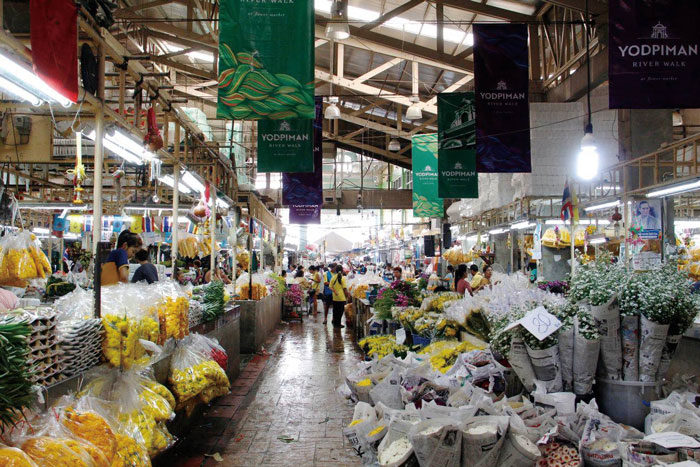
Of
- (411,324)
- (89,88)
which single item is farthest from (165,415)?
(411,324)

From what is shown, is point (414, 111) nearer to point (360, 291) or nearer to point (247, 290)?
point (360, 291)

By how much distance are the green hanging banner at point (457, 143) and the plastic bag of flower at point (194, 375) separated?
18.5ft

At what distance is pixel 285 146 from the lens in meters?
9.34

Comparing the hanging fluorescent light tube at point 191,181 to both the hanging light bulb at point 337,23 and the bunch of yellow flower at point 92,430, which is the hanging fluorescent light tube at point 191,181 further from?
the bunch of yellow flower at point 92,430

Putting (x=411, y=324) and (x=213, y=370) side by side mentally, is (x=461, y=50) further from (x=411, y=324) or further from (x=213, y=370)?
(x=213, y=370)

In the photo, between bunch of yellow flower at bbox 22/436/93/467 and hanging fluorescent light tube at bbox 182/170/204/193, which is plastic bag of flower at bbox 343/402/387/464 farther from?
hanging fluorescent light tube at bbox 182/170/204/193

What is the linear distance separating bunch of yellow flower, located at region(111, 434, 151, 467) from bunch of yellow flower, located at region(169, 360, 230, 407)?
54.1 inches

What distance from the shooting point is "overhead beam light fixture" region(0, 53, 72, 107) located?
3102 mm

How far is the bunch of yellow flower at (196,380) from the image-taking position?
14.9ft

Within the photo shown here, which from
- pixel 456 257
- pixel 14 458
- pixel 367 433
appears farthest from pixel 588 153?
pixel 14 458

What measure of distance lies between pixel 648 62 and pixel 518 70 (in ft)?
7.41

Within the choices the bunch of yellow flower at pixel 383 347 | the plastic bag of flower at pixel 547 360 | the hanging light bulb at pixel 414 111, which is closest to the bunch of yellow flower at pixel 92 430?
the plastic bag of flower at pixel 547 360

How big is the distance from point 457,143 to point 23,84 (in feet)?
22.3

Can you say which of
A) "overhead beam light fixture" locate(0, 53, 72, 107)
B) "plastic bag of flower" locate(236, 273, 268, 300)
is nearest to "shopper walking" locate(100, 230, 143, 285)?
"overhead beam light fixture" locate(0, 53, 72, 107)
